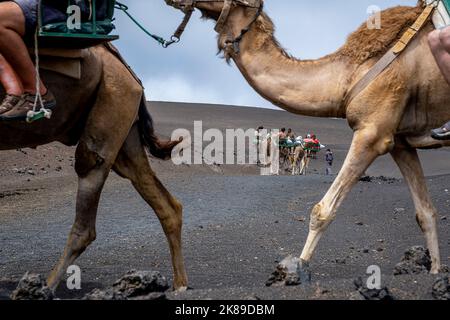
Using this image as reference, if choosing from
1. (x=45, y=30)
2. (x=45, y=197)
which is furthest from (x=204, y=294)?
(x=45, y=197)

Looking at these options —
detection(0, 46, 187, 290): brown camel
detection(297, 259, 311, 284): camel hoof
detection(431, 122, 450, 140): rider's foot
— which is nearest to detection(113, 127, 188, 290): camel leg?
detection(0, 46, 187, 290): brown camel

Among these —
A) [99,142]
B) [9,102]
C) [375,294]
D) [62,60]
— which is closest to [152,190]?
[99,142]

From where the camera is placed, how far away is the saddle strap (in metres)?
8.11

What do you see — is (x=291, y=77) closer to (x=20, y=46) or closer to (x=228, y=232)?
(x=20, y=46)

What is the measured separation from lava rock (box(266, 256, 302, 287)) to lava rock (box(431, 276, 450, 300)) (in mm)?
1148

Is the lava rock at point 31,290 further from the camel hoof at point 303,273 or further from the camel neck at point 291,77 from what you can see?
the camel neck at point 291,77

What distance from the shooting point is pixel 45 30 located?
23.9 feet

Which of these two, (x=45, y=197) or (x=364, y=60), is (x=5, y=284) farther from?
(x=45, y=197)

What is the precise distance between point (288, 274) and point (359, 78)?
2063 millimetres

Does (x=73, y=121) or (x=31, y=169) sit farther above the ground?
(x=31, y=169)

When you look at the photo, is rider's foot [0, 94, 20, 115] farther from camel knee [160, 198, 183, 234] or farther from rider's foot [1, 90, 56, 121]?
camel knee [160, 198, 183, 234]

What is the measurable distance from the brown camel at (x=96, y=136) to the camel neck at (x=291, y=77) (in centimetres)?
102

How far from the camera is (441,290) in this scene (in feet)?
19.3
